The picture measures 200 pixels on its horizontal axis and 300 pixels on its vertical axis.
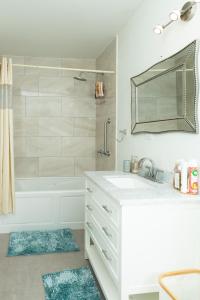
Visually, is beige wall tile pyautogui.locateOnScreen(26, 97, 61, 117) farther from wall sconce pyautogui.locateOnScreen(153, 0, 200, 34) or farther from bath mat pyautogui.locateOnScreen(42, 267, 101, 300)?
wall sconce pyautogui.locateOnScreen(153, 0, 200, 34)

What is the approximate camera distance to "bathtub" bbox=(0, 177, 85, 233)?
356cm

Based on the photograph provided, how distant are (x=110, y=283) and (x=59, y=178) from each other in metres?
2.68

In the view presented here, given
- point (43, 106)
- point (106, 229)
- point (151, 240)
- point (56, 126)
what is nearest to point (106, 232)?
point (106, 229)

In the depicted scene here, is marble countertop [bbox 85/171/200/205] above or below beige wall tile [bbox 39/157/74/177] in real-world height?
above

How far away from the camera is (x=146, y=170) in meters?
2.43

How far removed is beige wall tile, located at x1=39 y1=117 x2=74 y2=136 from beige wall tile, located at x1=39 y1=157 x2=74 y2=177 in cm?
41

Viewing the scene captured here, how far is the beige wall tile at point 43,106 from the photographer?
4.46 meters

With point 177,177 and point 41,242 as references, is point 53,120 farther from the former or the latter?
point 177,177

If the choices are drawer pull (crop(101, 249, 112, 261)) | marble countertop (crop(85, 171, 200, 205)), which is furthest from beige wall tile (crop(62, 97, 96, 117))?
drawer pull (crop(101, 249, 112, 261))

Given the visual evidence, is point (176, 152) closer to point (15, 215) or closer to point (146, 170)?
point (146, 170)

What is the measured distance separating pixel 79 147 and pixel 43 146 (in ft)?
1.91

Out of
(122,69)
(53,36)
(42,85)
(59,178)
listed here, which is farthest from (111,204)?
(42,85)

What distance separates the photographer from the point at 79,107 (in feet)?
15.3

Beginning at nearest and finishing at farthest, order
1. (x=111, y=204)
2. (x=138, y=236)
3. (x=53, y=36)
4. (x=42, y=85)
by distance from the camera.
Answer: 1. (x=138, y=236)
2. (x=111, y=204)
3. (x=53, y=36)
4. (x=42, y=85)
